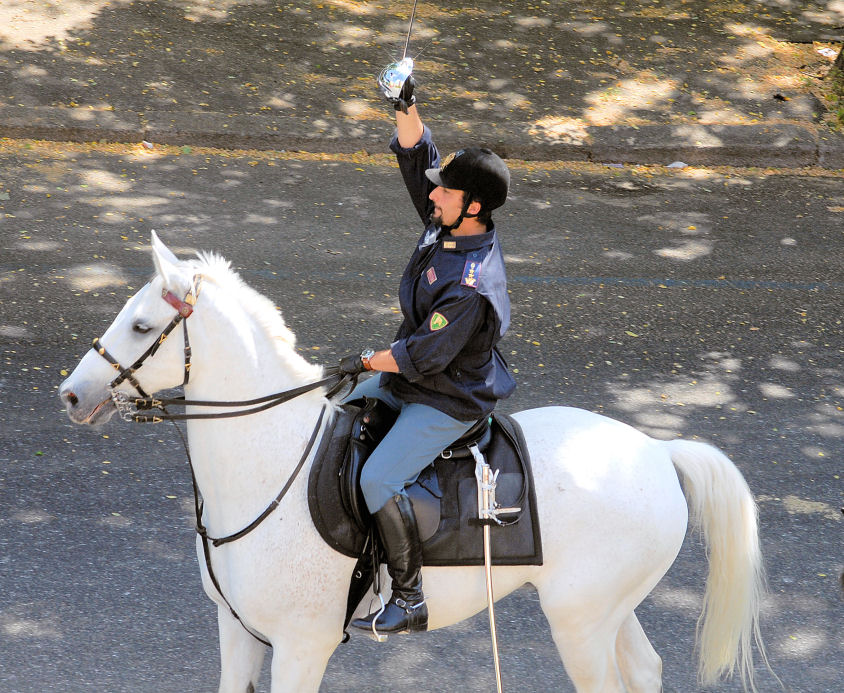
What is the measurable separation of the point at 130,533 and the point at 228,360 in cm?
226

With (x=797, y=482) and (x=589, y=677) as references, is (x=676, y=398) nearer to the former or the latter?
(x=797, y=482)

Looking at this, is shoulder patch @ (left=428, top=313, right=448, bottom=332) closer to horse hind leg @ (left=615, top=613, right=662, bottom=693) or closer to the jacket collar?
the jacket collar

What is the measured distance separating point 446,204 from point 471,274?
0.30 metres

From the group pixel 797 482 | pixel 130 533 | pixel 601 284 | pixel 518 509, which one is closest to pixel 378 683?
pixel 518 509

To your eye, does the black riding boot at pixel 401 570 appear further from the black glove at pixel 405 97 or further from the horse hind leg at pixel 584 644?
the black glove at pixel 405 97

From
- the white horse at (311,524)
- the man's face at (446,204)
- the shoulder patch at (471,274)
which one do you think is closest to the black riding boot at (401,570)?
the white horse at (311,524)

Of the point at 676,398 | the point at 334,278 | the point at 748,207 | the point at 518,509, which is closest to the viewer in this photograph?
the point at 518,509

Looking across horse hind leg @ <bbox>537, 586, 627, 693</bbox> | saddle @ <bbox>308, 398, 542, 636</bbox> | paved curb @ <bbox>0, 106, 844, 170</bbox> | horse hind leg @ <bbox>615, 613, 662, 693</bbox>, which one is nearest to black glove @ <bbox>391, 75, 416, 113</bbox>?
saddle @ <bbox>308, 398, 542, 636</bbox>

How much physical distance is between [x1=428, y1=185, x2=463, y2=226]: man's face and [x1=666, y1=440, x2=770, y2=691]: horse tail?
1.38 metres

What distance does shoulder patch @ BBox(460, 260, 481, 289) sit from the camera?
3658mm

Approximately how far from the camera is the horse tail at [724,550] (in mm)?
4199

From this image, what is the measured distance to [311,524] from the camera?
3771 mm

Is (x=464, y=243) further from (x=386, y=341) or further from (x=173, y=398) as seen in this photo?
(x=386, y=341)

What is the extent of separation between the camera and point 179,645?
188 inches
